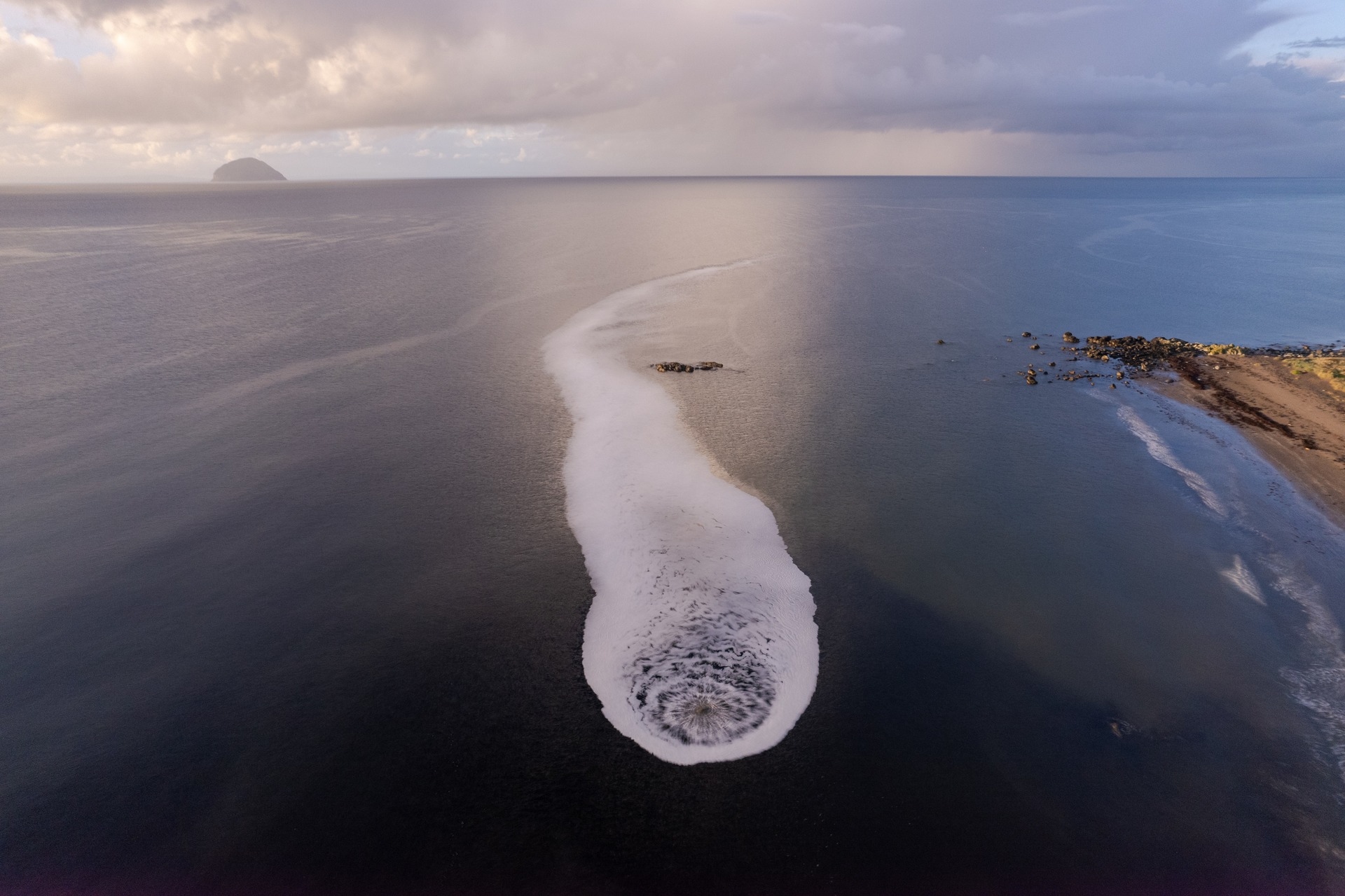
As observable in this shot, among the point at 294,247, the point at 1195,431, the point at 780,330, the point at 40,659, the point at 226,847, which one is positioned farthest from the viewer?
the point at 294,247

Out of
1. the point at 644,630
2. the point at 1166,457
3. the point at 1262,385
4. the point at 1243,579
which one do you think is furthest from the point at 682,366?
the point at 1262,385

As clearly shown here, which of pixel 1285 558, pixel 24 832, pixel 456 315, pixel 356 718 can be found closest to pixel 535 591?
pixel 356 718

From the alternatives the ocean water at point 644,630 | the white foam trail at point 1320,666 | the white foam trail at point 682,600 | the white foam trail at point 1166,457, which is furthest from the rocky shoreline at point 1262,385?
the white foam trail at point 682,600

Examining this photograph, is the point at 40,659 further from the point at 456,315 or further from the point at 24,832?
the point at 456,315

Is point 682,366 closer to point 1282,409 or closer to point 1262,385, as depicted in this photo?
point 1282,409

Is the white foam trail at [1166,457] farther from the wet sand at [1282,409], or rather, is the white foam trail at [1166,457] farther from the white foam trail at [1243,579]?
the white foam trail at [1243,579]

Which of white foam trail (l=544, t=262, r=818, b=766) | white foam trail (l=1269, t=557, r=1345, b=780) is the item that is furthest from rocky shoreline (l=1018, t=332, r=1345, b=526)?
white foam trail (l=544, t=262, r=818, b=766)

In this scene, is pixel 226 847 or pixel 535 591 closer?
pixel 226 847
